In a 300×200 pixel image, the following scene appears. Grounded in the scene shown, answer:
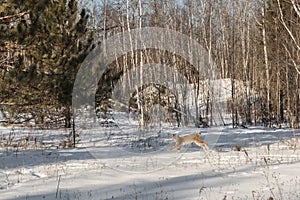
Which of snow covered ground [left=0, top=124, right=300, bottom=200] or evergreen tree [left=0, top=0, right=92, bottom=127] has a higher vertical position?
evergreen tree [left=0, top=0, right=92, bottom=127]

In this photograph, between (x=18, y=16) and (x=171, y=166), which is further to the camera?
(x=18, y=16)

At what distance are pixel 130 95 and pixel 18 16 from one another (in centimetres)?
1056

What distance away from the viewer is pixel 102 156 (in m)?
8.12

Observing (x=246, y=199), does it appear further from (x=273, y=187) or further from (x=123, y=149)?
(x=123, y=149)

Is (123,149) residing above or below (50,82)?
below

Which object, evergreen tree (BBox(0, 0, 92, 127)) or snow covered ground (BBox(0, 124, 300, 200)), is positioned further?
evergreen tree (BBox(0, 0, 92, 127))

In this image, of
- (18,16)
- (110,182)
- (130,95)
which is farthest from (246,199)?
(130,95)

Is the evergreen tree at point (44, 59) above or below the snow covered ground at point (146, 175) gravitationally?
above

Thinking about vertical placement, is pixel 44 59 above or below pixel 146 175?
above

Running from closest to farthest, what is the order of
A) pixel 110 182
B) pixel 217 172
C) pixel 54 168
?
pixel 110 182, pixel 217 172, pixel 54 168

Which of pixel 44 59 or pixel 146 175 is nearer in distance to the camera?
pixel 146 175

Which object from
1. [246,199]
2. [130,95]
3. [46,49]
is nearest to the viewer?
[246,199]

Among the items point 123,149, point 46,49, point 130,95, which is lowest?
point 123,149

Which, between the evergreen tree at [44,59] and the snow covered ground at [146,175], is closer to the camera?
the snow covered ground at [146,175]
